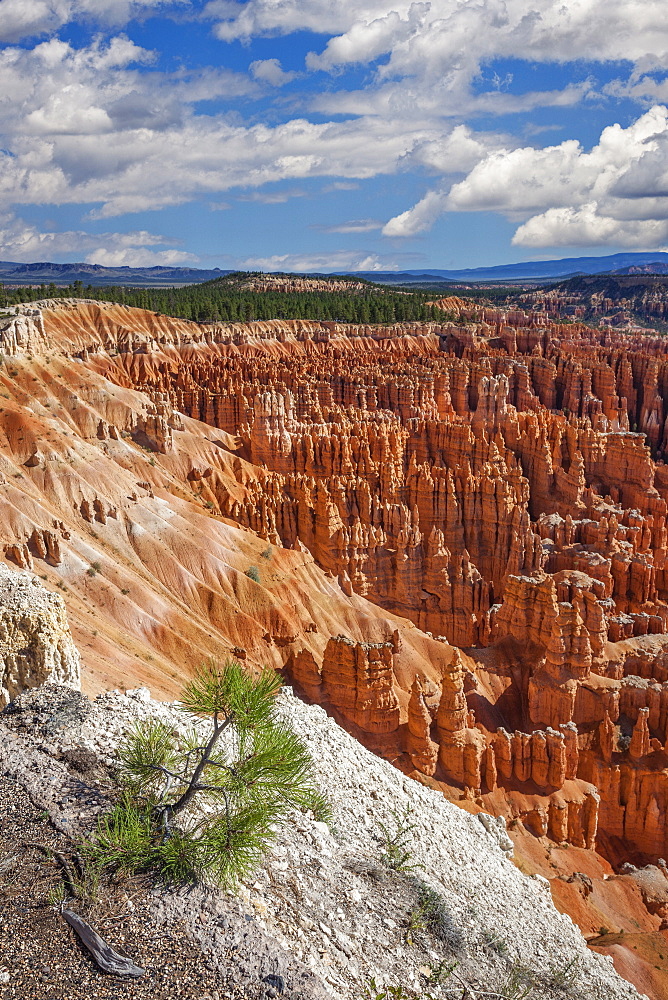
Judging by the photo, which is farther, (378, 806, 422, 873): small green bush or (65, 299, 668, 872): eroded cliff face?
(65, 299, 668, 872): eroded cliff face

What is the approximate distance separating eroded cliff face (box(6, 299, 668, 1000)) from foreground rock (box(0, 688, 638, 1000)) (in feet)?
22.4

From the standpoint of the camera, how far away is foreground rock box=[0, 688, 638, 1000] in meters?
7.95

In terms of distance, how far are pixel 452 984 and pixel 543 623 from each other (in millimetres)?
22091

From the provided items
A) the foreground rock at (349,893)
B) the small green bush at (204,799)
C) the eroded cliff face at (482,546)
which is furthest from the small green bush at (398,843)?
the eroded cliff face at (482,546)

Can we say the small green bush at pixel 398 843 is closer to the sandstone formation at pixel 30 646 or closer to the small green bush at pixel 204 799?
the small green bush at pixel 204 799

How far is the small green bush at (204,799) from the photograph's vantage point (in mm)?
8023

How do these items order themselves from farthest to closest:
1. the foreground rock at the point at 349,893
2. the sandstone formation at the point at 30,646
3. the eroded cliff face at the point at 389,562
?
the eroded cliff face at the point at 389,562
the sandstone formation at the point at 30,646
the foreground rock at the point at 349,893

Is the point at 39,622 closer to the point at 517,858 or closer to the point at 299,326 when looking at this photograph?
the point at 517,858

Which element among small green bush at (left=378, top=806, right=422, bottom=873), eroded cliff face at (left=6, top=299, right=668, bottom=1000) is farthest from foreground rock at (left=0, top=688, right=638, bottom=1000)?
eroded cliff face at (left=6, top=299, right=668, bottom=1000)

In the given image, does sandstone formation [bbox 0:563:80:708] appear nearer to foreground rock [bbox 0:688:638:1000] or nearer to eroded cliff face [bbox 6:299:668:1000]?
foreground rock [bbox 0:688:638:1000]

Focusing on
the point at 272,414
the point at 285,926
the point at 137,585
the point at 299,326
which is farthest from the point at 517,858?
the point at 299,326

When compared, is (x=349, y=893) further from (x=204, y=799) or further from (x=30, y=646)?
(x=30, y=646)

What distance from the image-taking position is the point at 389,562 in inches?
1523

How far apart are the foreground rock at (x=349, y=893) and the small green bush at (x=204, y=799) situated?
336mm
